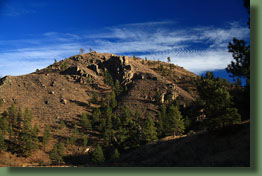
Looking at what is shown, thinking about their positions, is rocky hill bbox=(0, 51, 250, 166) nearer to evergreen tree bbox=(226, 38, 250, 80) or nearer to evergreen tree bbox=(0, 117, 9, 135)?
evergreen tree bbox=(0, 117, 9, 135)

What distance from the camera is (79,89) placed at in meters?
128

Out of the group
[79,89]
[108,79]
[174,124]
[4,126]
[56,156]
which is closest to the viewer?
[174,124]

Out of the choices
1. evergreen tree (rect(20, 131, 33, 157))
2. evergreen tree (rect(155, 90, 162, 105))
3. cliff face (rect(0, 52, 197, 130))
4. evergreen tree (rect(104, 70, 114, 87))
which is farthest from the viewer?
evergreen tree (rect(104, 70, 114, 87))

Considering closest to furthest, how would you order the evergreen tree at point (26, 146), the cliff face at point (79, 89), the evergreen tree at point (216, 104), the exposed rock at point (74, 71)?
the evergreen tree at point (216, 104)
the evergreen tree at point (26, 146)
the cliff face at point (79, 89)
the exposed rock at point (74, 71)

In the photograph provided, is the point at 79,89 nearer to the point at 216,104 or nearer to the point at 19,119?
the point at 19,119

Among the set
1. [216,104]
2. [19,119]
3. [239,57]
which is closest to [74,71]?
[19,119]

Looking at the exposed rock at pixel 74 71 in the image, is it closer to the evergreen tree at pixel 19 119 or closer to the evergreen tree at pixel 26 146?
the evergreen tree at pixel 19 119

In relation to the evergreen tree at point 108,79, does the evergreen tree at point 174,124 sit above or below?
below

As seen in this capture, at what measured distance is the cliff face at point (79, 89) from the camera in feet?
302

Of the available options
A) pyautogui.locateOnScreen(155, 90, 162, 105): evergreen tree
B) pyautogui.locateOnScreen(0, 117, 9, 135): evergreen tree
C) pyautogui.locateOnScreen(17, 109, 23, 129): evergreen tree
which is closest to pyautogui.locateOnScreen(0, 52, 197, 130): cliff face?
pyautogui.locateOnScreen(155, 90, 162, 105): evergreen tree

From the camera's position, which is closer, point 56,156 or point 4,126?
point 56,156

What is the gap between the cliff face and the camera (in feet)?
302

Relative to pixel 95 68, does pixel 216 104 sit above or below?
below

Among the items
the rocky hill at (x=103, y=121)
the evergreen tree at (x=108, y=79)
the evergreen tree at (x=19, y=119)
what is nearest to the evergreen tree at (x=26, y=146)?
the rocky hill at (x=103, y=121)
